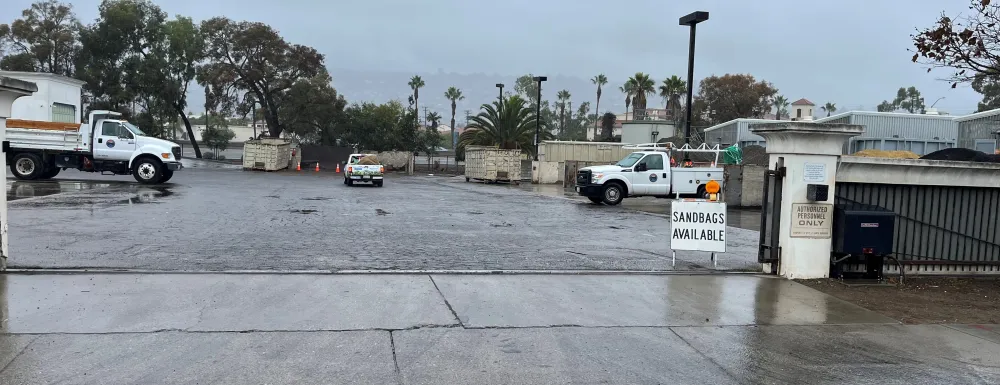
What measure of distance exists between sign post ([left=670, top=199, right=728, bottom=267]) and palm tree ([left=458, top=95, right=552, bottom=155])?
43.0m

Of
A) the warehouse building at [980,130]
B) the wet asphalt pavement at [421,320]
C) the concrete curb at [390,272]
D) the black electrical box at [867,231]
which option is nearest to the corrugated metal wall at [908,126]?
the warehouse building at [980,130]

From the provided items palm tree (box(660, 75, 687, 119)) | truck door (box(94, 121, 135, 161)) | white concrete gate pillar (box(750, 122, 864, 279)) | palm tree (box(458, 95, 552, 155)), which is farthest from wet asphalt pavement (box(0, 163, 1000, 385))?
palm tree (box(660, 75, 687, 119))

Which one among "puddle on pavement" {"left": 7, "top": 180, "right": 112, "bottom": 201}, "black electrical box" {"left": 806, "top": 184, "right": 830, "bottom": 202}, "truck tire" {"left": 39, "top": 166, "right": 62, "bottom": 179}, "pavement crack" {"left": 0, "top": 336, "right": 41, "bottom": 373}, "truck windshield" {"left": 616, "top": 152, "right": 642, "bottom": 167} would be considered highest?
"truck windshield" {"left": 616, "top": 152, "right": 642, "bottom": 167}

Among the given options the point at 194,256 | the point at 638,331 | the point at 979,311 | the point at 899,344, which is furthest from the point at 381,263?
the point at 979,311

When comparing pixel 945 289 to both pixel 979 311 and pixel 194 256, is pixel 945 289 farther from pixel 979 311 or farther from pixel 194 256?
pixel 194 256

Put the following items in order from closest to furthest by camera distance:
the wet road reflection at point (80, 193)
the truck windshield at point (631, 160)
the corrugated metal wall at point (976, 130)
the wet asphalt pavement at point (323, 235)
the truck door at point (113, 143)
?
the wet asphalt pavement at point (323, 235) → the wet road reflection at point (80, 193) → the truck windshield at point (631, 160) → the truck door at point (113, 143) → the corrugated metal wall at point (976, 130)

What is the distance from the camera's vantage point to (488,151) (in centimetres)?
4012

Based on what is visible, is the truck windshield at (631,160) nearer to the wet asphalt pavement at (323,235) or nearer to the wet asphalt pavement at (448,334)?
the wet asphalt pavement at (323,235)

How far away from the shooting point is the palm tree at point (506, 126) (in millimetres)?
54031

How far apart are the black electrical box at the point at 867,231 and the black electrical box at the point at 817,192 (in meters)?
0.32

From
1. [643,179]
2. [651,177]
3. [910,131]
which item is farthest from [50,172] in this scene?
[910,131]

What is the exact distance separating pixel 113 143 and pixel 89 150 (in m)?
0.83

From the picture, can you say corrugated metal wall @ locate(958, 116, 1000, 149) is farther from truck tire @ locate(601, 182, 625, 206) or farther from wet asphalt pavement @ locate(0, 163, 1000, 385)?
wet asphalt pavement @ locate(0, 163, 1000, 385)

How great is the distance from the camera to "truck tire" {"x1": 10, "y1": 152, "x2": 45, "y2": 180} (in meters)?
25.7
